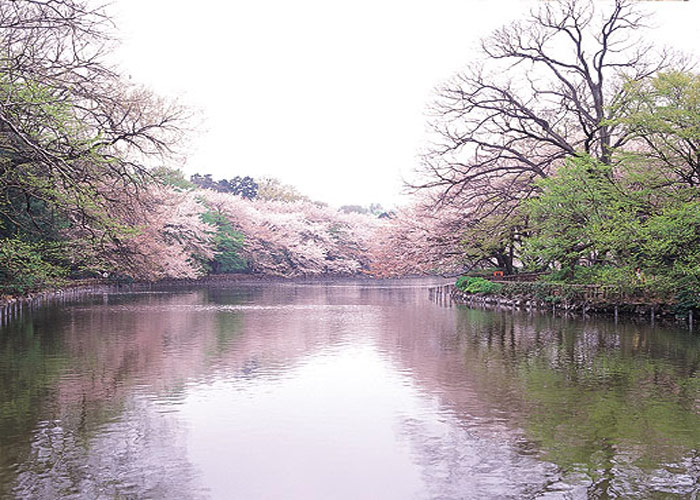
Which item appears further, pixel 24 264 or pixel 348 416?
pixel 24 264

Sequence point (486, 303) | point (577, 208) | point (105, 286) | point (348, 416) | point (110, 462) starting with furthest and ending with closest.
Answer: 1. point (105, 286)
2. point (486, 303)
3. point (577, 208)
4. point (348, 416)
5. point (110, 462)

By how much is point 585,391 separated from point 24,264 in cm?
1629

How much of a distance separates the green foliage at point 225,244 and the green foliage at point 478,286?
977 inches

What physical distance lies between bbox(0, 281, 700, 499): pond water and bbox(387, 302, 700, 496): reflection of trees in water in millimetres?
37

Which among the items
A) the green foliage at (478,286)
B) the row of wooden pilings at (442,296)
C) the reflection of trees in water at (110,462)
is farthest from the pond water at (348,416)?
the row of wooden pilings at (442,296)

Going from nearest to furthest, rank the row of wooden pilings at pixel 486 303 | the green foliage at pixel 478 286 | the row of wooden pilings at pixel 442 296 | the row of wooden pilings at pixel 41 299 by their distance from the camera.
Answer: the row of wooden pilings at pixel 486 303, the row of wooden pilings at pixel 41 299, the green foliage at pixel 478 286, the row of wooden pilings at pixel 442 296

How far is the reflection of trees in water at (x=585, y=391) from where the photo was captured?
23.5 feet

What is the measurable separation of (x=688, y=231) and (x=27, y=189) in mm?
17360

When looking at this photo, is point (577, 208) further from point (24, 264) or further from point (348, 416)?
point (24, 264)

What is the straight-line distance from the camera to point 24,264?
20828 mm

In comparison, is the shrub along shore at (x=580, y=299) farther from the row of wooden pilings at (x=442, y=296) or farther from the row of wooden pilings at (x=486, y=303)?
the row of wooden pilings at (x=442, y=296)

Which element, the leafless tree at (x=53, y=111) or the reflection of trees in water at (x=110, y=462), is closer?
the reflection of trees in water at (x=110, y=462)

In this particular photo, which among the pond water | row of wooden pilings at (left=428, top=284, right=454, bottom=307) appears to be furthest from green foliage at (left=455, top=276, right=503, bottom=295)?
the pond water

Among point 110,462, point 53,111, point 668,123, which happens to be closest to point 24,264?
point 53,111
